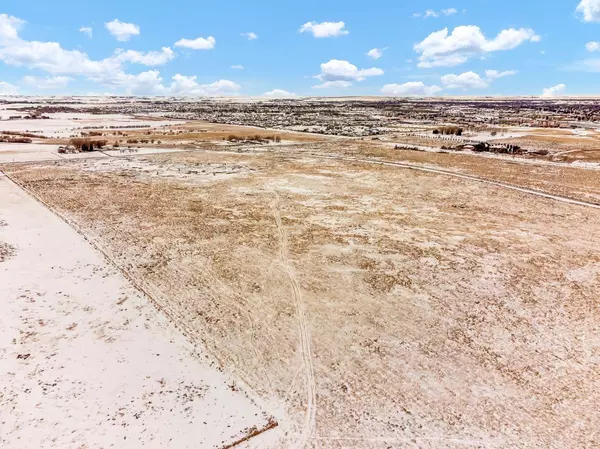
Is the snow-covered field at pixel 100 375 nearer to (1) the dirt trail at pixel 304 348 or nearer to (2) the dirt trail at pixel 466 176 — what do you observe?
(1) the dirt trail at pixel 304 348

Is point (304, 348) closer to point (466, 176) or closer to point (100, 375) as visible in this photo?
point (100, 375)

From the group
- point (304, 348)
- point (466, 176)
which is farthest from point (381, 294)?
point (466, 176)

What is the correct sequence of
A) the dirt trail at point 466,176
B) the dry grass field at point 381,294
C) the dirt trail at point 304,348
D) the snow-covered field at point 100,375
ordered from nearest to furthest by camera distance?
the snow-covered field at point 100,375, the dirt trail at point 304,348, the dry grass field at point 381,294, the dirt trail at point 466,176

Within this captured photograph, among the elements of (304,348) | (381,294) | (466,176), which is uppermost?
(466,176)

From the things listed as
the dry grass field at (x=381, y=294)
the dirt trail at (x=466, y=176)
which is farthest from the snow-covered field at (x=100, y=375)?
the dirt trail at (x=466, y=176)

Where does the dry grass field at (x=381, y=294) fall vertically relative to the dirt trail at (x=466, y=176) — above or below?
below
